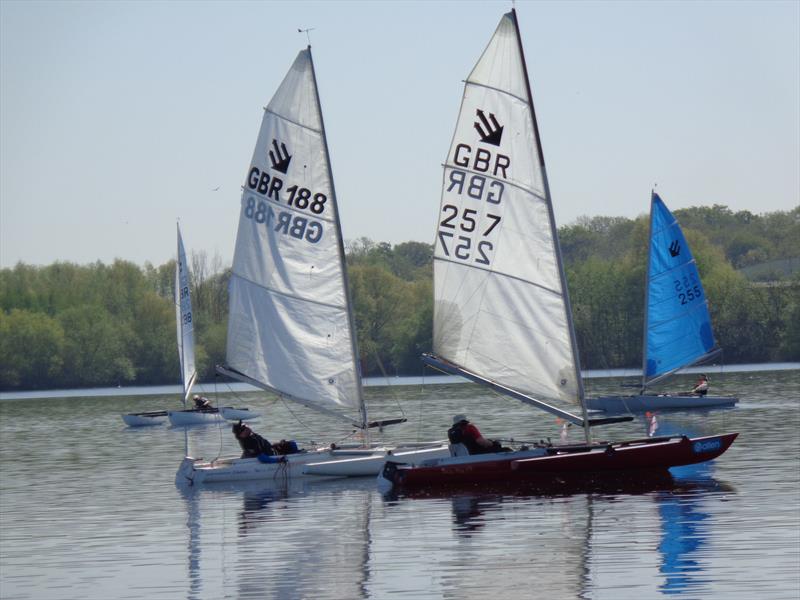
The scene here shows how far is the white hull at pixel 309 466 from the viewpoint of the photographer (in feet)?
127

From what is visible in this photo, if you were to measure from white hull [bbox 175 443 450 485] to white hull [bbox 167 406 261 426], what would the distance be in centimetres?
2998

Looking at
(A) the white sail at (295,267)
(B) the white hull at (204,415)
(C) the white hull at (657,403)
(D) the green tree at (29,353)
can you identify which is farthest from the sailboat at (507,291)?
(D) the green tree at (29,353)

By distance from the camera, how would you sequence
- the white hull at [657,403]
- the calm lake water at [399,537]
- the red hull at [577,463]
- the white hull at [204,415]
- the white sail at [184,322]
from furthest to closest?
1. the white sail at [184,322]
2. the white hull at [204,415]
3. the white hull at [657,403]
4. the red hull at [577,463]
5. the calm lake water at [399,537]

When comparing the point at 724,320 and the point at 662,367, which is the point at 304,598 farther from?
the point at 724,320

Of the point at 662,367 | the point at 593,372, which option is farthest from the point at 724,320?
the point at 662,367

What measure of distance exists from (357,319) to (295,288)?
103436 mm

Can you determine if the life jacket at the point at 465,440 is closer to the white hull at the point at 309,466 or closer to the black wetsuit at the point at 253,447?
the white hull at the point at 309,466

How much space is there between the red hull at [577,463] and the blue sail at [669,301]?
88.1 ft

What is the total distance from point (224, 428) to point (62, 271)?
10763 centimetres

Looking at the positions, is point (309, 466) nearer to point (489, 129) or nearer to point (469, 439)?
point (469, 439)

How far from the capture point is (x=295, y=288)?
130ft

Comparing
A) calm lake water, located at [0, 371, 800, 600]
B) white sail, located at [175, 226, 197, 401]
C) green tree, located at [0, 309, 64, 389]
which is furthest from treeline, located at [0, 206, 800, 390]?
calm lake water, located at [0, 371, 800, 600]

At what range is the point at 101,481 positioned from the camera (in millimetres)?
43562

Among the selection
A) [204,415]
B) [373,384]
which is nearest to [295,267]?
[204,415]
